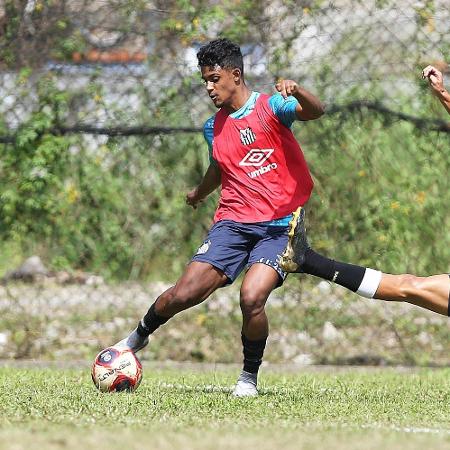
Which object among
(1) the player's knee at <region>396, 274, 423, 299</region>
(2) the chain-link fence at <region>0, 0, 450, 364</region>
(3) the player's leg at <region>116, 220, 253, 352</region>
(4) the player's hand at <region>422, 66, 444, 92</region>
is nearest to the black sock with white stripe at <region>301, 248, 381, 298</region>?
(1) the player's knee at <region>396, 274, 423, 299</region>

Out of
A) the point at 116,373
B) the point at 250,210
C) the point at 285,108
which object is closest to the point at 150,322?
the point at 116,373

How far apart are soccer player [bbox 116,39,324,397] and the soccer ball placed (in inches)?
12.5

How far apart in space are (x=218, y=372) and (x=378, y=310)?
1.44 m

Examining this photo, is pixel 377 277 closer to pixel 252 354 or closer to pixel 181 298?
pixel 252 354

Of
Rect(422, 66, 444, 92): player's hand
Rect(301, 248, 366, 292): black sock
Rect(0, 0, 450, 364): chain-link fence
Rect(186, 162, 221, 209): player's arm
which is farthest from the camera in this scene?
Rect(0, 0, 450, 364): chain-link fence

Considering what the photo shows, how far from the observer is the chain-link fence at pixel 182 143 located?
9117mm

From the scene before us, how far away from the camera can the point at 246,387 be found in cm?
668

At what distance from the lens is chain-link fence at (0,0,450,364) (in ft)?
29.9

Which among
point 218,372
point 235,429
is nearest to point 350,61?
point 218,372

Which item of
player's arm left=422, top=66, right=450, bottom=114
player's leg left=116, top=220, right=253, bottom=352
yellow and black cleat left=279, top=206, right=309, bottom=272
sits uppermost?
player's arm left=422, top=66, right=450, bottom=114

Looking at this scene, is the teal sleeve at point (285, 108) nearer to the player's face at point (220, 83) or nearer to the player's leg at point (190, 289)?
the player's face at point (220, 83)

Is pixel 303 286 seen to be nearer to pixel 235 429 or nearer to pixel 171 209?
pixel 171 209

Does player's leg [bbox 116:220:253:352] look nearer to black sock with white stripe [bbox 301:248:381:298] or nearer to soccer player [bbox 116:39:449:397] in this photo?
soccer player [bbox 116:39:449:397]

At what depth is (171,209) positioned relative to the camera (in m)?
9.41
